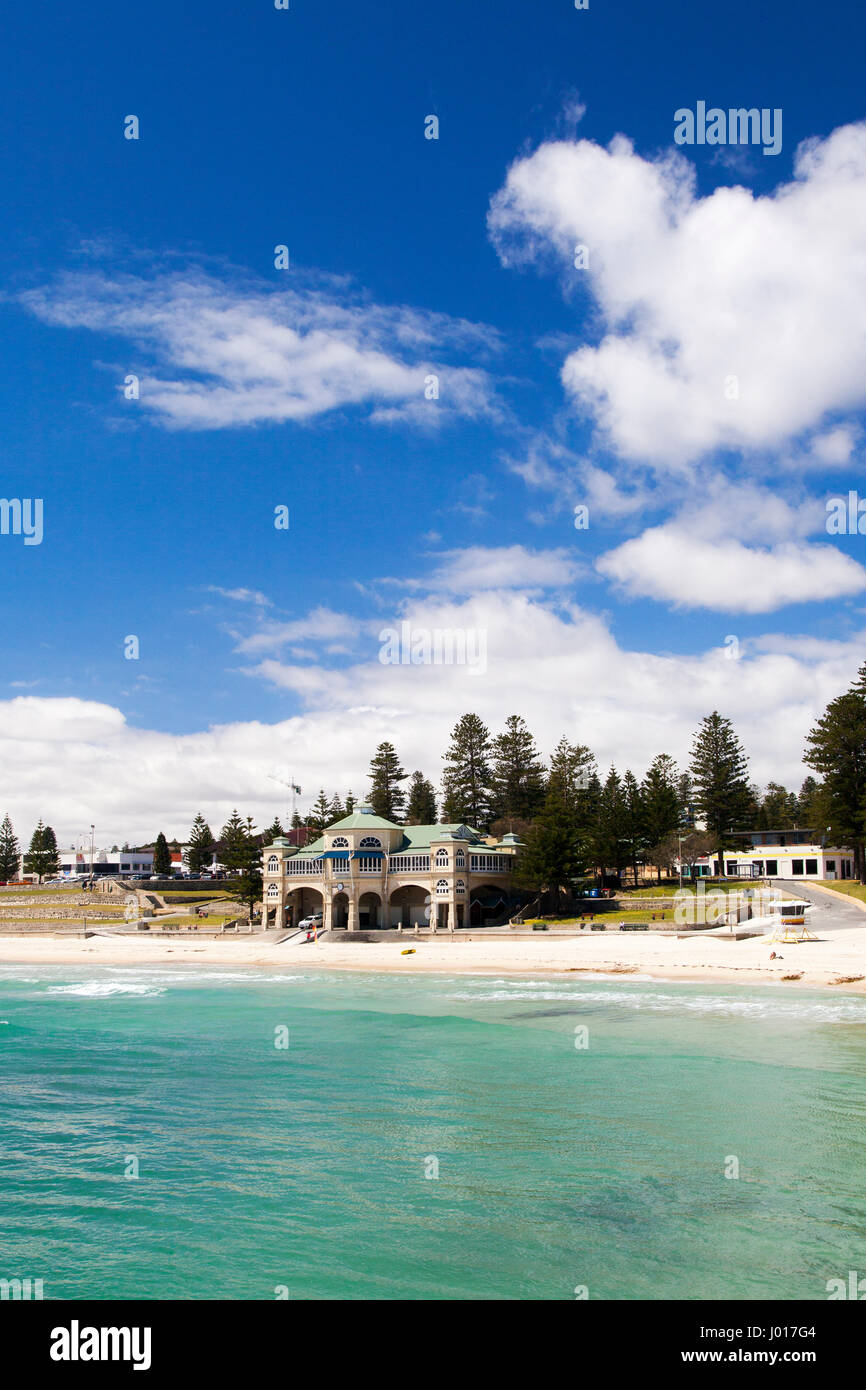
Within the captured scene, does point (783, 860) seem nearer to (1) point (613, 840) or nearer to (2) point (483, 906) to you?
(1) point (613, 840)

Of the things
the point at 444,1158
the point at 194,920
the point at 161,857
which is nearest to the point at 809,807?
the point at 194,920

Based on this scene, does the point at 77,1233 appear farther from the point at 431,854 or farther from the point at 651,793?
the point at 651,793

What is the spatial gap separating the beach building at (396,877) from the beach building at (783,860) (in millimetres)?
20725

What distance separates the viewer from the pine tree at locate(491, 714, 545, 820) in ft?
302

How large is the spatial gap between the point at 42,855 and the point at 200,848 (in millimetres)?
19109

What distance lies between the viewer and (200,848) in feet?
392

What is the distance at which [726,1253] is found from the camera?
11906mm

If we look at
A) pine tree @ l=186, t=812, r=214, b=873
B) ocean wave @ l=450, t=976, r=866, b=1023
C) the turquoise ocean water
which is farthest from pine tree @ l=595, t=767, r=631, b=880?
pine tree @ l=186, t=812, r=214, b=873

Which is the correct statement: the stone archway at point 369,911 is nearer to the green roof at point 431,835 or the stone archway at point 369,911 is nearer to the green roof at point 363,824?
the green roof at point 431,835

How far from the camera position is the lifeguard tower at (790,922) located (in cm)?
4459

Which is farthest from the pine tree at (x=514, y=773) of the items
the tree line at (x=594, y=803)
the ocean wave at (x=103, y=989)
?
the ocean wave at (x=103, y=989)

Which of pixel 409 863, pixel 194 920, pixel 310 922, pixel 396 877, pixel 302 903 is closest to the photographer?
pixel 409 863
